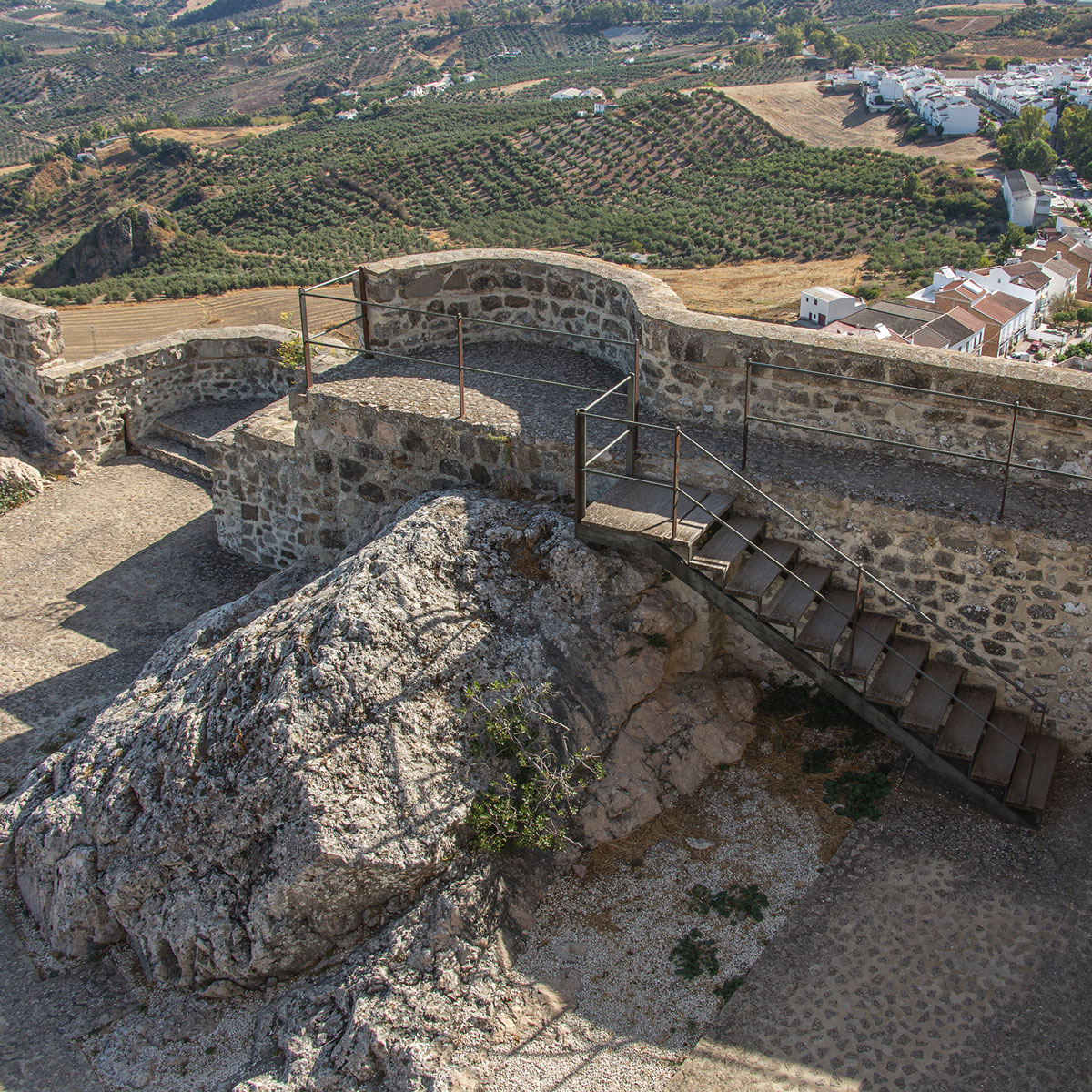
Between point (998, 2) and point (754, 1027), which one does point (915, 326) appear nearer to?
point (754, 1027)

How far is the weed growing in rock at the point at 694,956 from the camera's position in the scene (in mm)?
5676

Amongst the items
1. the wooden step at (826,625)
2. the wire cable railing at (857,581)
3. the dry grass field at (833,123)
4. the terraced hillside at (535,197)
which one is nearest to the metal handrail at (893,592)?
the wire cable railing at (857,581)

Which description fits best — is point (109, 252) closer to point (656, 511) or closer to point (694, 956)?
point (656, 511)

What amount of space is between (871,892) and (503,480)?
3.79 m

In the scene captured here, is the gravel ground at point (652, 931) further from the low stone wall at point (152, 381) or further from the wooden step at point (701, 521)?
the low stone wall at point (152, 381)

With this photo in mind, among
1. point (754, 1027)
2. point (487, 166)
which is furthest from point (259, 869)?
point (487, 166)

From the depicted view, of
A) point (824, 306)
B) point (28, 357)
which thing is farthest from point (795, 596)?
point (824, 306)

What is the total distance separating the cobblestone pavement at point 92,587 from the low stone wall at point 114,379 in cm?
56

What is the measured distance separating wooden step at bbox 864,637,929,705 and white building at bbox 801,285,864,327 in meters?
34.7

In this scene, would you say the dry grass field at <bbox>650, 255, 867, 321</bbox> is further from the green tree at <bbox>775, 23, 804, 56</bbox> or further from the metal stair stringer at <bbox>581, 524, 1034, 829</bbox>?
the green tree at <bbox>775, 23, 804, 56</bbox>

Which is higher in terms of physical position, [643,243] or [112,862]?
[112,862]

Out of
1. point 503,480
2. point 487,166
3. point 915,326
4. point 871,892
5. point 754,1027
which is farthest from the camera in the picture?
point 487,166

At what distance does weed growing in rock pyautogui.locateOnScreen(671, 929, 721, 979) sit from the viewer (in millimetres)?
5676

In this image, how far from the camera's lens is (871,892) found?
598cm
